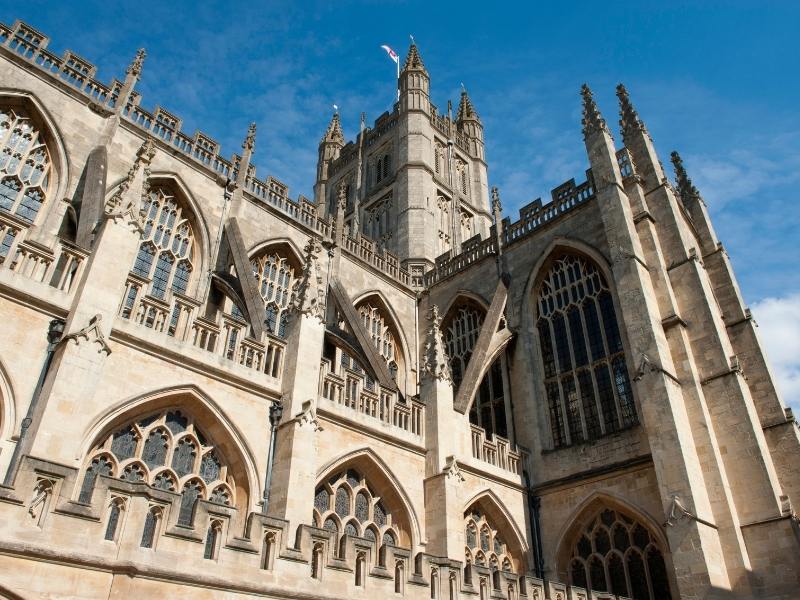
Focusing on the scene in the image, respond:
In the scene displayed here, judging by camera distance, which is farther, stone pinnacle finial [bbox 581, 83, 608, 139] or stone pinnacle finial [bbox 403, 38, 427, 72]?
stone pinnacle finial [bbox 403, 38, 427, 72]

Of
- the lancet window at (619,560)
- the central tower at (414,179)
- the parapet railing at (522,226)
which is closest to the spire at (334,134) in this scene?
the central tower at (414,179)

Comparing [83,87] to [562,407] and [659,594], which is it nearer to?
[562,407]

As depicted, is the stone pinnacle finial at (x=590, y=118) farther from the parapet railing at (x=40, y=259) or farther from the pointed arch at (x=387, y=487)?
the parapet railing at (x=40, y=259)

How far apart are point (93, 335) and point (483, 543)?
32.9ft

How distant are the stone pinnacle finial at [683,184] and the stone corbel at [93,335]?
19467 mm

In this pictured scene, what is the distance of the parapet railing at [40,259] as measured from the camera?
9.43 metres

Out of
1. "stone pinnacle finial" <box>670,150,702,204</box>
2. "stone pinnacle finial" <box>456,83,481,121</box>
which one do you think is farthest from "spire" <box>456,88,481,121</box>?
"stone pinnacle finial" <box>670,150,702,204</box>

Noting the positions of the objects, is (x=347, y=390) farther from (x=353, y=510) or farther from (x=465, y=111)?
(x=465, y=111)

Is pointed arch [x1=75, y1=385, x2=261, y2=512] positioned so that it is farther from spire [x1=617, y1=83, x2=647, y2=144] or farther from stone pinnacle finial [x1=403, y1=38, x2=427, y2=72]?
stone pinnacle finial [x1=403, y1=38, x2=427, y2=72]

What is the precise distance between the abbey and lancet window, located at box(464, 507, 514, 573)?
0.20ft

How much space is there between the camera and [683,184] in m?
22.4

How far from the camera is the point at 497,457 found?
15.6 m

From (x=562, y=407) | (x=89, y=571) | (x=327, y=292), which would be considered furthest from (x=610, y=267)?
(x=89, y=571)

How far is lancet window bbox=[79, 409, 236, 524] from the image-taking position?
9750 millimetres
